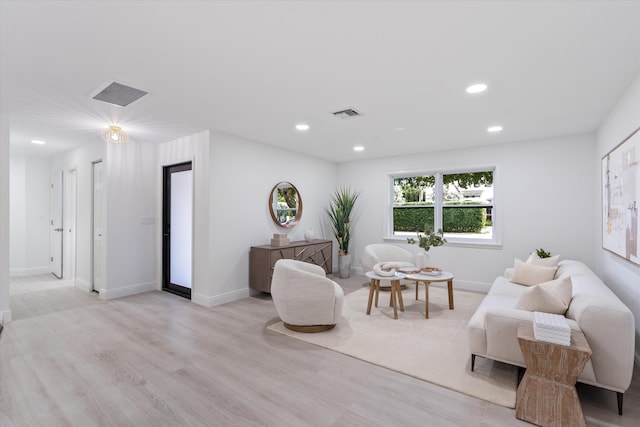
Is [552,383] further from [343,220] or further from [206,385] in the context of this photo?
[343,220]

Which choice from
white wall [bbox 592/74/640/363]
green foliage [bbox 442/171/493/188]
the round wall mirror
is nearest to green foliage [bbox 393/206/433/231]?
green foliage [bbox 442/171/493/188]

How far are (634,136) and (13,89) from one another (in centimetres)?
547

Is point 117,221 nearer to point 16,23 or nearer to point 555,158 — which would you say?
point 16,23

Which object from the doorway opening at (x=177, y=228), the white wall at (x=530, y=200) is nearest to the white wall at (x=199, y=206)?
the doorway opening at (x=177, y=228)

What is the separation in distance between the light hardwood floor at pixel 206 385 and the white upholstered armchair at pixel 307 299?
30cm

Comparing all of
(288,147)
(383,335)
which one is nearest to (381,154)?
(288,147)

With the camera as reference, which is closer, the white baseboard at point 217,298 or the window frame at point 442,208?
the white baseboard at point 217,298

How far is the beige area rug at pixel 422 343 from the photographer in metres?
2.37

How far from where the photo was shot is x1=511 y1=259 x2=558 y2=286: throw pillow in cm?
365

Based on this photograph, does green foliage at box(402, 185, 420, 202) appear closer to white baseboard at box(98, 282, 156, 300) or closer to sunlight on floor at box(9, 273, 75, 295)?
white baseboard at box(98, 282, 156, 300)

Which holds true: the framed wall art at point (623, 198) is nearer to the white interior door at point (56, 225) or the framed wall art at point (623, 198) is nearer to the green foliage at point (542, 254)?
the green foliage at point (542, 254)

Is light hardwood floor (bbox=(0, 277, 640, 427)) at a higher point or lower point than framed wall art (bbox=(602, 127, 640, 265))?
lower

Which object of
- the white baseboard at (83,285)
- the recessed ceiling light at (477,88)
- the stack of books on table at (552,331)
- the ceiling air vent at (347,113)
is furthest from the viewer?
the white baseboard at (83,285)

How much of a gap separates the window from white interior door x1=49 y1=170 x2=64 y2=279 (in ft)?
21.8
